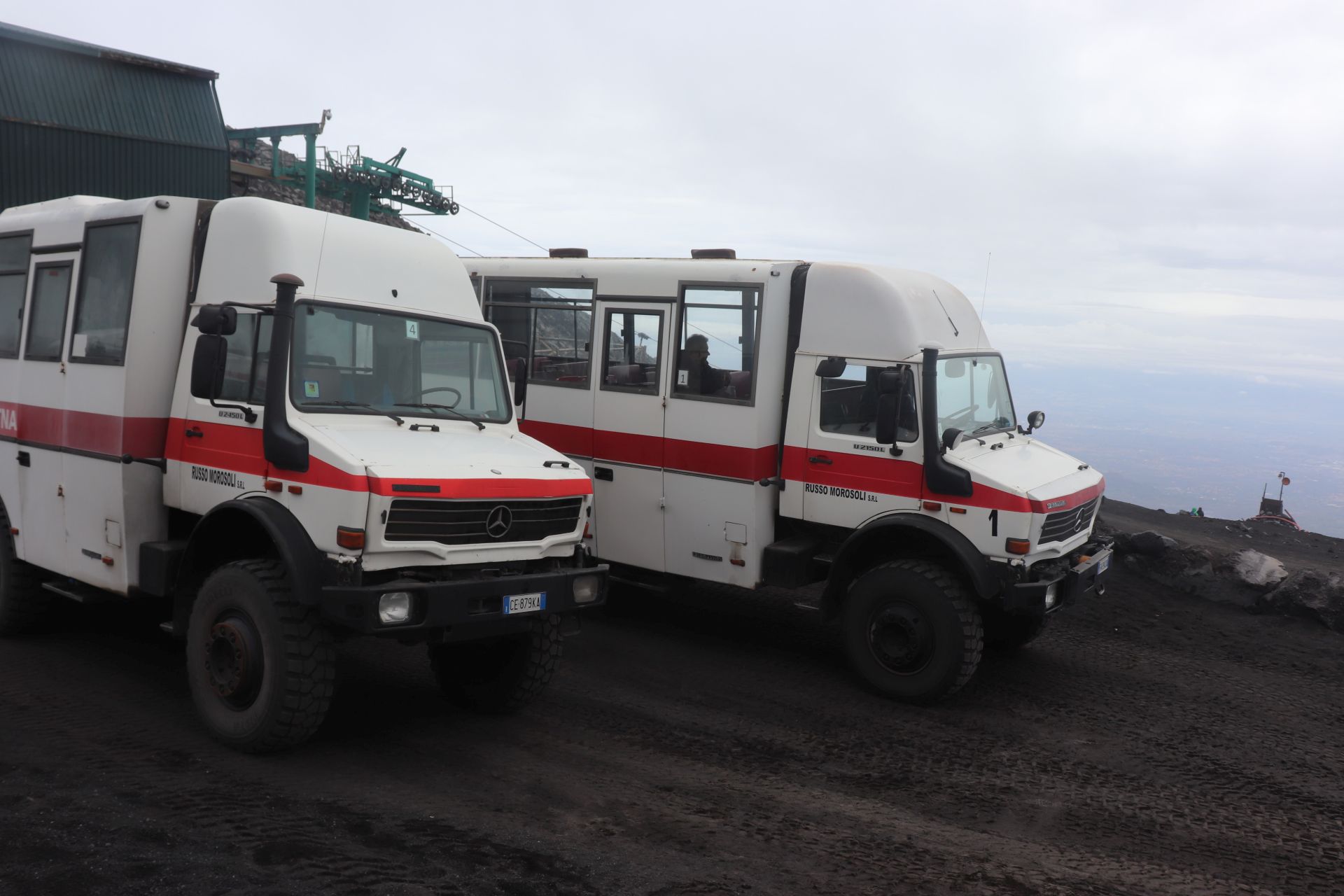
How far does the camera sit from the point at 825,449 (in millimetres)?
8141

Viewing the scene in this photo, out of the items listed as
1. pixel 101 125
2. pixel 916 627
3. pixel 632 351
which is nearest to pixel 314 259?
pixel 632 351

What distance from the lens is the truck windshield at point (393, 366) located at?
19.7 ft

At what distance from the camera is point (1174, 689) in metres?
8.05

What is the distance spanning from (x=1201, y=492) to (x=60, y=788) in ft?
410

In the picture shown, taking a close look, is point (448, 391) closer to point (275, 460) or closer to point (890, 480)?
point (275, 460)

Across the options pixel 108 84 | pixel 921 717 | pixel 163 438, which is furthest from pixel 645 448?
→ pixel 108 84

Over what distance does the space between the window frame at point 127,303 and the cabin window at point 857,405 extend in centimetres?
511

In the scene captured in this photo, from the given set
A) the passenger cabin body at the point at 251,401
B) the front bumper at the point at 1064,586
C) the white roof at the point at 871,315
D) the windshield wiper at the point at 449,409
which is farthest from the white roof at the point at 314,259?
the front bumper at the point at 1064,586

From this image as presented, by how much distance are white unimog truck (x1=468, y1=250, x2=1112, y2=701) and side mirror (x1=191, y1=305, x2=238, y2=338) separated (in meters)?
2.14

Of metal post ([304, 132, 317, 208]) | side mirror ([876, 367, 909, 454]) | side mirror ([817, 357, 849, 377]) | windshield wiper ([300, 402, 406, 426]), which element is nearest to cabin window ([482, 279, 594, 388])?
side mirror ([817, 357, 849, 377])

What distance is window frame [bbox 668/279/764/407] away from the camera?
833 centimetres

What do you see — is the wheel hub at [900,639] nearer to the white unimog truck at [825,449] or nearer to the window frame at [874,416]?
the white unimog truck at [825,449]

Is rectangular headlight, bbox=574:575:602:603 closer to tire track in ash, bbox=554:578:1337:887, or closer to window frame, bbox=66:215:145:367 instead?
tire track in ash, bbox=554:578:1337:887

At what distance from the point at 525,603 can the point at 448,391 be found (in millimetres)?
1673
